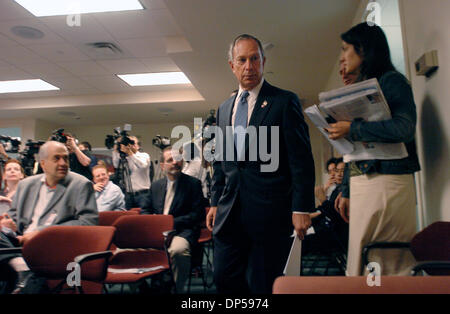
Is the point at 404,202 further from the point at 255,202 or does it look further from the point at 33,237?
→ the point at 33,237

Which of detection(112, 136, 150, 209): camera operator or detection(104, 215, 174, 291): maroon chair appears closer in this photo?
detection(104, 215, 174, 291): maroon chair

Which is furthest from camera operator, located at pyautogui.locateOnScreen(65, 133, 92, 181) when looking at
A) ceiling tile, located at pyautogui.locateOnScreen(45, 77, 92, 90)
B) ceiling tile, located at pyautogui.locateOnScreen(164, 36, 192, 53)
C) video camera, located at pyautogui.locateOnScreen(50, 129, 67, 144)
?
ceiling tile, located at pyautogui.locateOnScreen(45, 77, 92, 90)

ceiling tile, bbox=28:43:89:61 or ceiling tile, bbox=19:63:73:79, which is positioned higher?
ceiling tile, bbox=28:43:89:61

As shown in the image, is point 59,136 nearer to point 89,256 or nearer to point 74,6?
point 74,6

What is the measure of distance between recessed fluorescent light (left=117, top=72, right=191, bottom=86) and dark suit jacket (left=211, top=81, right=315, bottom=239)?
517 cm

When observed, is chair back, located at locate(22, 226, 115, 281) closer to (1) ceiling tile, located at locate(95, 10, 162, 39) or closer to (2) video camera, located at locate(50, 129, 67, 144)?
(2) video camera, located at locate(50, 129, 67, 144)

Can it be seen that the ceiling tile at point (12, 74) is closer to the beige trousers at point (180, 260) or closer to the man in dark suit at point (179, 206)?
the man in dark suit at point (179, 206)

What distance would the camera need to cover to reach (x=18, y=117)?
7.90 m

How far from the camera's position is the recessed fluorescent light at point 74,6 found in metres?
3.68

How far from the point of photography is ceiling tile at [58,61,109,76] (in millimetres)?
5422

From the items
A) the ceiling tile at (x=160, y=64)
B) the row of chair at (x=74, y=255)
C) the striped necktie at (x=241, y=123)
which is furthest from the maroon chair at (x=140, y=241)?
the ceiling tile at (x=160, y=64)

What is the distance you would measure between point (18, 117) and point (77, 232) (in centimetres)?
763

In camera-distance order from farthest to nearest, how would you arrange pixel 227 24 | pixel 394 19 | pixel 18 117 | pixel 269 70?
1. pixel 18 117
2. pixel 269 70
3. pixel 227 24
4. pixel 394 19

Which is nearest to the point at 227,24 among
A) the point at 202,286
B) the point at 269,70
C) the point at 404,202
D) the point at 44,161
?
the point at 269,70
